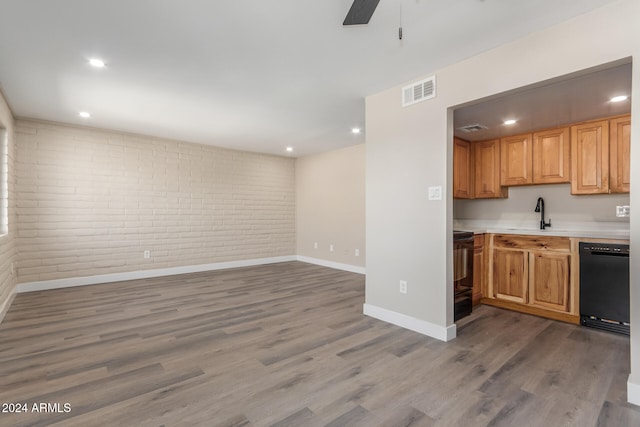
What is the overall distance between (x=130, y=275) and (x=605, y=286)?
632 centimetres

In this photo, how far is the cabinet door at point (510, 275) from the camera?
354 cm

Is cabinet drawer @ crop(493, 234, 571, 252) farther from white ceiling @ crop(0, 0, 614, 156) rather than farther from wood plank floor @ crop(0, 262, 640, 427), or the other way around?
white ceiling @ crop(0, 0, 614, 156)

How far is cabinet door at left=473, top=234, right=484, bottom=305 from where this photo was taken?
3793mm

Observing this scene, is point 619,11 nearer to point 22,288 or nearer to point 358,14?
point 358,14

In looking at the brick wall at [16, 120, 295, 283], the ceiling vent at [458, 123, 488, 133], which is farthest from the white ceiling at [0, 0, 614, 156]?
the ceiling vent at [458, 123, 488, 133]

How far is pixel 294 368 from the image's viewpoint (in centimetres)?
227

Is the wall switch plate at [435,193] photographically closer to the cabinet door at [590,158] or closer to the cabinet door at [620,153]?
the cabinet door at [590,158]

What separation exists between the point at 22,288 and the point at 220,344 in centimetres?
366

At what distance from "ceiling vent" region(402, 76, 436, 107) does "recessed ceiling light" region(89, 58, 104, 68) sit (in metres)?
2.75

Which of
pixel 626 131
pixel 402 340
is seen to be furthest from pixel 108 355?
pixel 626 131

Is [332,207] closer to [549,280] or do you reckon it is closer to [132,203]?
[132,203]

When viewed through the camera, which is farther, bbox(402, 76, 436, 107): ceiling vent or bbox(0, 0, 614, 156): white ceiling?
bbox(402, 76, 436, 107): ceiling vent

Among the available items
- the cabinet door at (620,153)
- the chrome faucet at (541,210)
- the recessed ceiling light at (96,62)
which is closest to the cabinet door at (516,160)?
the chrome faucet at (541,210)

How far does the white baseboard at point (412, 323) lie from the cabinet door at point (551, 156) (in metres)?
2.39
